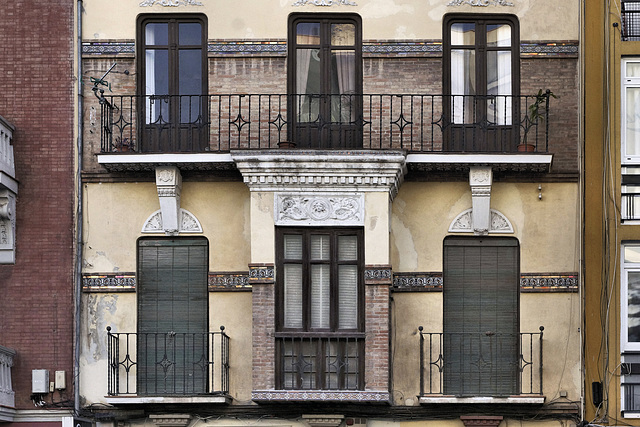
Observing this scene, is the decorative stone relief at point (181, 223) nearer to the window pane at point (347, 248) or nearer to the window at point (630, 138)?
the window pane at point (347, 248)

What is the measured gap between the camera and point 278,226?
18781mm

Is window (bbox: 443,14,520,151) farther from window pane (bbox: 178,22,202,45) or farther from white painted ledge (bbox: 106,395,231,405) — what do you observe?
white painted ledge (bbox: 106,395,231,405)

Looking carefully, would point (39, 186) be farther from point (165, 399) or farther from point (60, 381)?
point (165, 399)

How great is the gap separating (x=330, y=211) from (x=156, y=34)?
4.18 meters

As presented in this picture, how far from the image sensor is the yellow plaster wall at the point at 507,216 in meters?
19.2

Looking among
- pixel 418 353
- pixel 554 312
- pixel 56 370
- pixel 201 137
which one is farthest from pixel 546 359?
pixel 56 370

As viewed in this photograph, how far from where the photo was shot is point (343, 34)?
19750 millimetres

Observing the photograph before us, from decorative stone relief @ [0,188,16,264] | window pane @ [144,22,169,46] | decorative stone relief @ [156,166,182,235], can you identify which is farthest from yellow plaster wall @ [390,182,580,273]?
decorative stone relief @ [0,188,16,264]

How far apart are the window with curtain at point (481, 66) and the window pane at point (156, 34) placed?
14.9ft

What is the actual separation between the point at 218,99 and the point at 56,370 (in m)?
4.97

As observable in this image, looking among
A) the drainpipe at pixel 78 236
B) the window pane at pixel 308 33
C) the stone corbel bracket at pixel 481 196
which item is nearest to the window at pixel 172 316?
the drainpipe at pixel 78 236

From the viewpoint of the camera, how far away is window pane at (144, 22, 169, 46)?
Answer: 19812 mm

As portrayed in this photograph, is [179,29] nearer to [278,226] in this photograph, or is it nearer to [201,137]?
[201,137]

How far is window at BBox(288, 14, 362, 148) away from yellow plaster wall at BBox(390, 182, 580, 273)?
1451 mm
